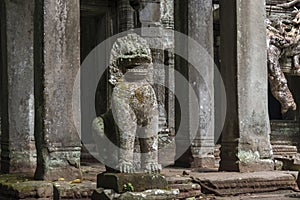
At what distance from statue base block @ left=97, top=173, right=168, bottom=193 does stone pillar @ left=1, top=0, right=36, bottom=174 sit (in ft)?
12.6

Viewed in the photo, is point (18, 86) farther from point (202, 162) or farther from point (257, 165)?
point (257, 165)

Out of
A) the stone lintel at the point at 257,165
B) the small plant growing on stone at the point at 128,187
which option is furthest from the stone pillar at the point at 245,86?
the small plant growing on stone at the point at 128,187

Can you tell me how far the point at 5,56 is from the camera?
9547mm

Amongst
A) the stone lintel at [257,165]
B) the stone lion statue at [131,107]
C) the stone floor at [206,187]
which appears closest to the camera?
the stone lion statue at [131,107]

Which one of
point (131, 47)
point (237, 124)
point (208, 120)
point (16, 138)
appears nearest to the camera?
point (131, 47)

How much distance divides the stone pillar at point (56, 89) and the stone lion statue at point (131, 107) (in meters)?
1.04

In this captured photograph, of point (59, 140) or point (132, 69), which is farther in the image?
point (59, 140)

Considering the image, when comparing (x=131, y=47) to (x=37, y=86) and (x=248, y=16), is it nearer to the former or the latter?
(x=37, y=86)

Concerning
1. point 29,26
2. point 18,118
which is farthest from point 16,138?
point 29,26

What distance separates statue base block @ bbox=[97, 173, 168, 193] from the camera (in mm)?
5773

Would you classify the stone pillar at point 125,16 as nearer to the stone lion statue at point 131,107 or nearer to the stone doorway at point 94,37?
the stone doorway at point 94,37

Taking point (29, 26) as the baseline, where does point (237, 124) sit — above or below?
below

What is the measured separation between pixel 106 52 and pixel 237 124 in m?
5.14

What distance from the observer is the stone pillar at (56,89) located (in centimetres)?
723
